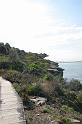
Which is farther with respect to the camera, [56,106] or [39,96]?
[39,96]

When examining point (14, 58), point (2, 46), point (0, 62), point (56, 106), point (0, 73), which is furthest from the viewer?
point (2, 46)

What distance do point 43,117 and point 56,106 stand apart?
3.40 metres

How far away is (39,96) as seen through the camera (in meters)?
17.9

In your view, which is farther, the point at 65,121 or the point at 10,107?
the point at 10,107

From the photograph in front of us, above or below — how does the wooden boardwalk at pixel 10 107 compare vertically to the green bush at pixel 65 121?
above

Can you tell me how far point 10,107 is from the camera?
13.5 meters

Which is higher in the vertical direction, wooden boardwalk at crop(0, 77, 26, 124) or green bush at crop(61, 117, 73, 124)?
wooden boardwalk at crop(0, 77, 26, 124)

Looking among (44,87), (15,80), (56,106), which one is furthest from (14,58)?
(56,106)

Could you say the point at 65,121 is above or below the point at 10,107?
below

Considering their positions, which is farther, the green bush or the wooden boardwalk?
Result: the green bush

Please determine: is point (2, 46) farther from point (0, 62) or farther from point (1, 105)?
point (1, 105)

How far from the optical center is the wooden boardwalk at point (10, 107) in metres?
11.7

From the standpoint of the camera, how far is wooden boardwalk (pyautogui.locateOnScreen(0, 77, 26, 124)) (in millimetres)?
11680

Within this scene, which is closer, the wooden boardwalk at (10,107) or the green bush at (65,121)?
the wooden boardwalk at (10,107)
